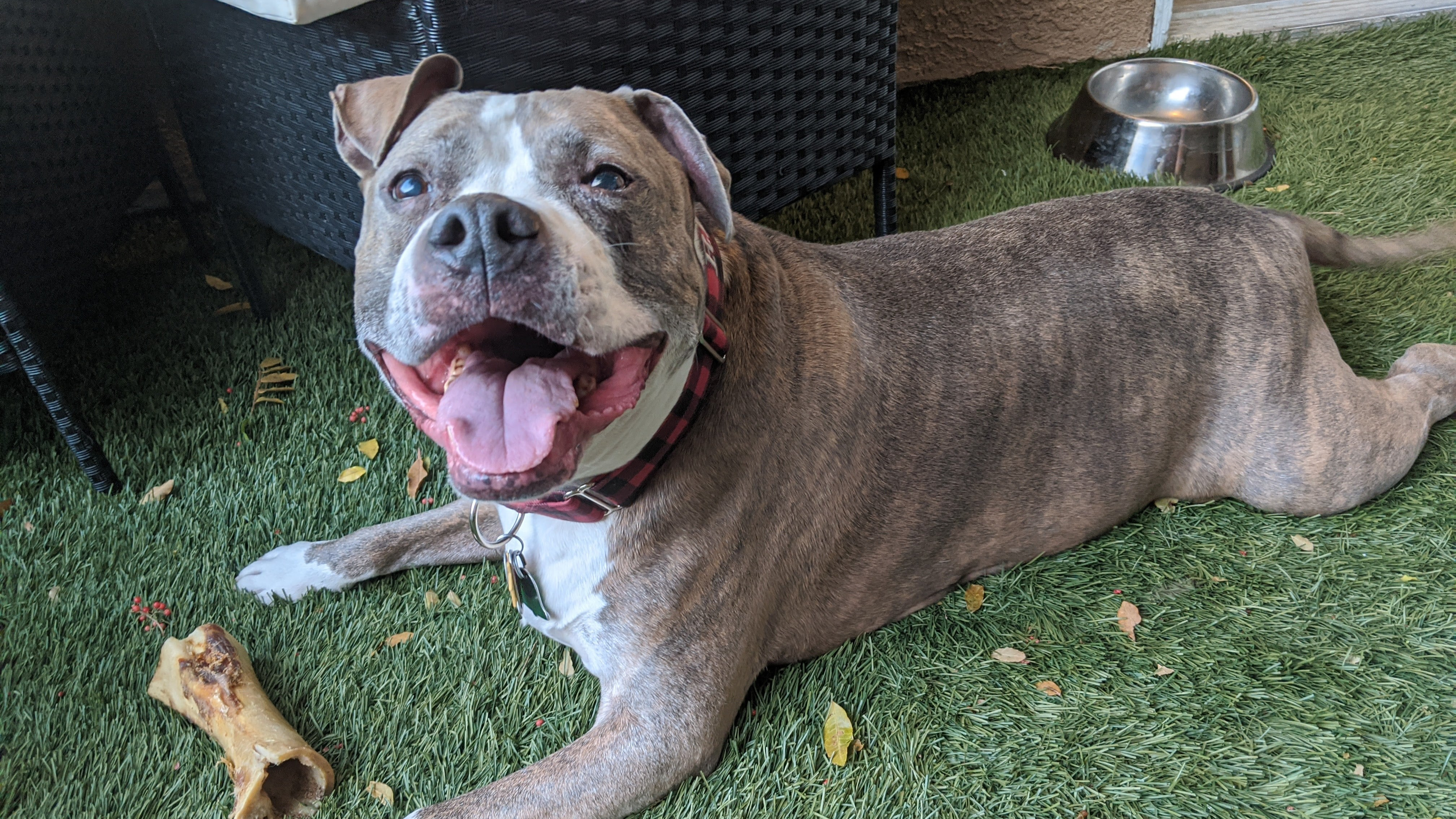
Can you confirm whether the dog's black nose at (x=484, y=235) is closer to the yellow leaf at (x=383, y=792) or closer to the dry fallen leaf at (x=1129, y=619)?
the yellow leaf at (x=383, y=792)

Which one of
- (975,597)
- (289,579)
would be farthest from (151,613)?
(975,597)

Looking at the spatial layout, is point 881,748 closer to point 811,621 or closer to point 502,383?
point 811,621

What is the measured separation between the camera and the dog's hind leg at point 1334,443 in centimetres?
239

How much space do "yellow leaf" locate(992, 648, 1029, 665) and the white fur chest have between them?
0.96 m

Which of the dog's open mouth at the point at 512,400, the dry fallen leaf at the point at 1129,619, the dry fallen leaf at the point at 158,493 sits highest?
the dog's open mouth at the point at 512,400

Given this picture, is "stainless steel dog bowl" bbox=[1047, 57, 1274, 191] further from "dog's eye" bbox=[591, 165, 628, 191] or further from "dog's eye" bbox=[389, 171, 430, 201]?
"dog's eye" bbox=[389, 171, 430, 201]

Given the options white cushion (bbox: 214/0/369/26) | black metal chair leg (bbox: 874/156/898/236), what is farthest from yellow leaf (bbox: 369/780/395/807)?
black metal chair leg (bbox: 874/156/898/236)

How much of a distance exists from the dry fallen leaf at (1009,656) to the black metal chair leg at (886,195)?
5.83 feet

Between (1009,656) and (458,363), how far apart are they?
1499 mm

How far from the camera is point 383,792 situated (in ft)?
6.59

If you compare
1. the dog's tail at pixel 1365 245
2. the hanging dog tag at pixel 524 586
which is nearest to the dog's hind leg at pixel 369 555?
the hanging dog tag at pixel 524 586

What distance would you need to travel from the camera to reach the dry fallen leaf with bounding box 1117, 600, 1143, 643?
2.32 m

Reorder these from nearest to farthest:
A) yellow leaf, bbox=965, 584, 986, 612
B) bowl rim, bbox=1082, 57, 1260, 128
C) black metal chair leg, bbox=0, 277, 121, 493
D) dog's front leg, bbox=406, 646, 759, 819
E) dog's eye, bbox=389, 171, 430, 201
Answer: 1. dog's eye, bbox=389, 171, 430, 201
2. dog's front leg, bbox=406, 646, 759, 819
3. yellow leaf, bbox=965, 584, 986, 612
4. black metal chair leg, bbox=0, 277, 121, 493
5. bowl rim, bbox=1082, 57, 1260, 128

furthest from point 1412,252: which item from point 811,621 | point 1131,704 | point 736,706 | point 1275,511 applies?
point 736,706
